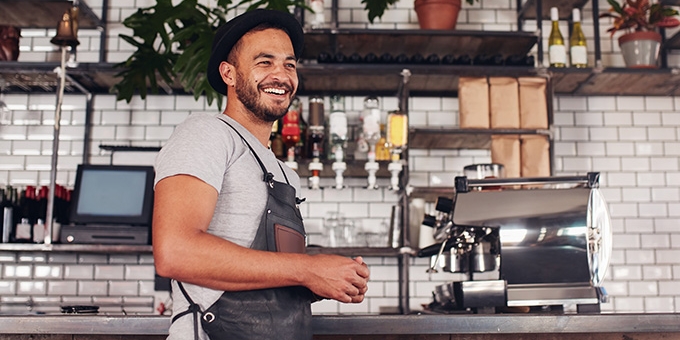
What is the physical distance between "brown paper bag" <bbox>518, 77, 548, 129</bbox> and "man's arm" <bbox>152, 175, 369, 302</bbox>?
9.79ft

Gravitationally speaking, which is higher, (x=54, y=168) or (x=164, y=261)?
(x=54, y=168)

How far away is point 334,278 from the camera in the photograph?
1450 mm

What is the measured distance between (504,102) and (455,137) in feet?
1.16

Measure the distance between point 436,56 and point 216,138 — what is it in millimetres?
3015

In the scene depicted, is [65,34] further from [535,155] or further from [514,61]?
[535,155]

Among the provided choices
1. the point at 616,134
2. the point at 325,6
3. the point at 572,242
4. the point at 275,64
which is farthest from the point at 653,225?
the point at 275,64

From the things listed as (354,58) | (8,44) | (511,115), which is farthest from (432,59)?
(8,44)

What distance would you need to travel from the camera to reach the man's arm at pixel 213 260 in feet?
4.48

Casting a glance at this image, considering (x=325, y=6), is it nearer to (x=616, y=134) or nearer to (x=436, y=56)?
(x=436, y=56)

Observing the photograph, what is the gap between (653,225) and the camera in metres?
4.72

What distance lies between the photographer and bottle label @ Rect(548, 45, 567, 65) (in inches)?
174

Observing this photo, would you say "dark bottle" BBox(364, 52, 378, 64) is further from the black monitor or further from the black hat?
the black hat

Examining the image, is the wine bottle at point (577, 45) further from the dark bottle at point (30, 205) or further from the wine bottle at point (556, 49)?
the dark bottle at point (30, 205)

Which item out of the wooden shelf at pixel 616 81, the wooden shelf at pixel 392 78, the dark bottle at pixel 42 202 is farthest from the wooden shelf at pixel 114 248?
the wooden shelf at pixel 616 81
